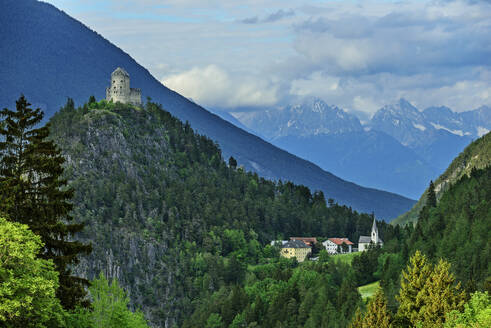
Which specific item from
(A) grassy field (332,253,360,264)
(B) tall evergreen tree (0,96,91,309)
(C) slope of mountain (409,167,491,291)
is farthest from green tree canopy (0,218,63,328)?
(A) grassy field (332,253,360,264)

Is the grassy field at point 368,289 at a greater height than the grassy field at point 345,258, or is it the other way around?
the grassy field at point 345,258

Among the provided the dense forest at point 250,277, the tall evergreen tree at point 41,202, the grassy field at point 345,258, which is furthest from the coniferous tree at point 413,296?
the grassy field at point 345,258

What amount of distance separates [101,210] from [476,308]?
152m

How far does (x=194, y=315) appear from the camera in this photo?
171m

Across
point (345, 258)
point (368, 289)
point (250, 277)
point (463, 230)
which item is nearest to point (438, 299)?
point (463, 230)

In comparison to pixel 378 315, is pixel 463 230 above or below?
above

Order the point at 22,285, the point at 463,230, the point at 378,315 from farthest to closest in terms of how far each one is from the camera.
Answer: the point at 463,230, the point at 378,315, the point at 22,285

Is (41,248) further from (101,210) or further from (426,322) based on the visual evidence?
(101,210)

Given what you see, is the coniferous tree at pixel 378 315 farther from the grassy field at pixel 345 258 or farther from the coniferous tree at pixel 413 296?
the grassy field at pixel 345 258

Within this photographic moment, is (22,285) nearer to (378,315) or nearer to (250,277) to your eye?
(378,315)

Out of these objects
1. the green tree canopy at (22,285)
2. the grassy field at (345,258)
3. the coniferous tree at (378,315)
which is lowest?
the coniferous tree at (378,315)

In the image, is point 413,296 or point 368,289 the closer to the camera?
point 413,296

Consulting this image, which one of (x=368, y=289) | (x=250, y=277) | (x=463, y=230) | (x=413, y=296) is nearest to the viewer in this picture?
(x=413, y=296)

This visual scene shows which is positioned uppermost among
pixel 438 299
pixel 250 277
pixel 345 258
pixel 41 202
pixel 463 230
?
pixel 463 230
